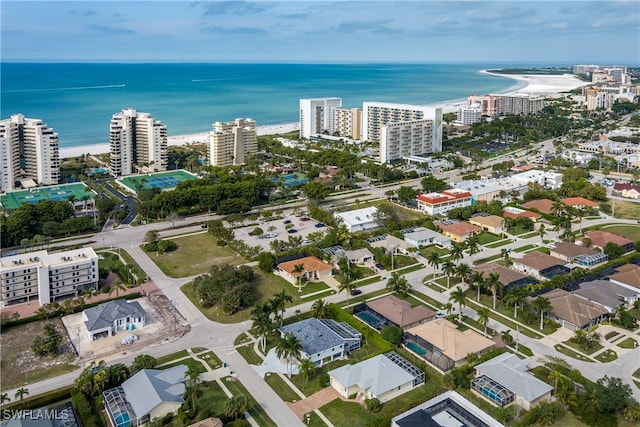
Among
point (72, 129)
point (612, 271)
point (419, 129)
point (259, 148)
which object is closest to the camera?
point (612, 271)

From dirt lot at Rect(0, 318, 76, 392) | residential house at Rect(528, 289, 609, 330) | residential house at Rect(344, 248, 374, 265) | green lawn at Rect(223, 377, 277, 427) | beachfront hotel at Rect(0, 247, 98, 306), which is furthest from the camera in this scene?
residential house at Rect(344, 248, 374, 265)

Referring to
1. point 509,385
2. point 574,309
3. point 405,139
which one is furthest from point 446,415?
point 405,139

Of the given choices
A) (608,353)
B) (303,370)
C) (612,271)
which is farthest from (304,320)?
(612,271)

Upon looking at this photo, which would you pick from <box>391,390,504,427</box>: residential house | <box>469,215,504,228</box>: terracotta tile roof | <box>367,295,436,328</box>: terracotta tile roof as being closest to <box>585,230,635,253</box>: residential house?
<box>469,215,504,228</box>: terracotta tile roof

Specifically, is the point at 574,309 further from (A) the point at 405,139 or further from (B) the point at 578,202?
(A) the point at 405,139

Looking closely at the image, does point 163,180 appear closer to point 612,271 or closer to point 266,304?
point 266,304

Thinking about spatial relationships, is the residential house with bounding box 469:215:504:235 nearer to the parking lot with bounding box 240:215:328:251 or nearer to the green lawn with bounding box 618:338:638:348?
the parking lot with bounding box 240:215:328:251

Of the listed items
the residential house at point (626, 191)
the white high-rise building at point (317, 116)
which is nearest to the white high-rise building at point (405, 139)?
the white high-rise building at point (317, 116)
